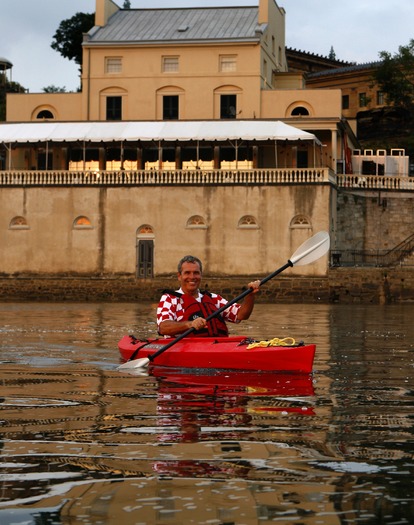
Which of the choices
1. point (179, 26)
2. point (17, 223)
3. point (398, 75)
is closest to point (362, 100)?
point (398, 75)

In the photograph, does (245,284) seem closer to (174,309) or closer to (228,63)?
(228,63)

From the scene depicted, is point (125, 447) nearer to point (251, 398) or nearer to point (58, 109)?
point (251, 398)

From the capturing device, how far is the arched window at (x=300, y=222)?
45.8 metres

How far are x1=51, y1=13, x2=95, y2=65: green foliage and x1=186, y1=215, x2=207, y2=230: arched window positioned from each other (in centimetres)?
3150

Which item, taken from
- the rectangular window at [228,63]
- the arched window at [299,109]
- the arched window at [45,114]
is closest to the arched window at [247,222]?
the arched window at [299,109]

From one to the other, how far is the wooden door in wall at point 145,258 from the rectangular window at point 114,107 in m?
9.52

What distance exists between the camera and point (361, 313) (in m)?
34.3

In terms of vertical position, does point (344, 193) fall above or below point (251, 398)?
above

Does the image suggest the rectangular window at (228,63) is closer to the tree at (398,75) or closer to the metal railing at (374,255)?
the metal railing at (374,255)

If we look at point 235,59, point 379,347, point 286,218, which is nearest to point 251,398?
point 379,347

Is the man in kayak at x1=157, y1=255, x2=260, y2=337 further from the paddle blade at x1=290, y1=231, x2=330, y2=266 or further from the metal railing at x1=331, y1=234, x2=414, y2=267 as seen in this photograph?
the metal railing at x1=331, y1=234, x2=414, y2=267

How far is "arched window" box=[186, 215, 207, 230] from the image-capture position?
1841 inches

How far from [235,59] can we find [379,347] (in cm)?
3664

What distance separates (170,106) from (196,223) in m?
9.34
